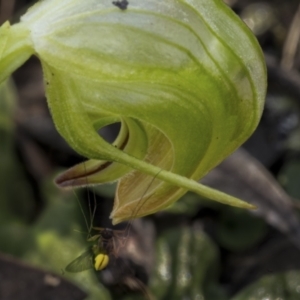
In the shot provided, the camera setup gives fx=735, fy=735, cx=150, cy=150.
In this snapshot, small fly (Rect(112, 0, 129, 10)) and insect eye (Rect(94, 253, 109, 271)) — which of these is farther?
insect eye (Rect(94, 253, 109, 271))

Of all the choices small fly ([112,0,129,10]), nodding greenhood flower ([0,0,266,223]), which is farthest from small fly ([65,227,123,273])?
small fly ([112,0,129,10])

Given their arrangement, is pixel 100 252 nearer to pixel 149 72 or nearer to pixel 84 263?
pixel 84 263

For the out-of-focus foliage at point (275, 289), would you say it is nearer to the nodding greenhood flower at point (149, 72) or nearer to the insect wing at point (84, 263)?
the insect wing at point (84, 263)

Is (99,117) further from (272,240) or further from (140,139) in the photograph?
(272,240)

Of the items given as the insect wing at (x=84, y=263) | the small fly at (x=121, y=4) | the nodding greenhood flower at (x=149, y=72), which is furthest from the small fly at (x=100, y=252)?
the small fly at (x=121, y=4)

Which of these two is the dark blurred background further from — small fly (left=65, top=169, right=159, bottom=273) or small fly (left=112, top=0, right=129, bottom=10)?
small fly (left=112, top=0, right=129, bottom=10)

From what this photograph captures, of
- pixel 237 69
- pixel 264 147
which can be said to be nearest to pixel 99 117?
pixel 237 69

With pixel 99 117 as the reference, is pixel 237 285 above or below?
below

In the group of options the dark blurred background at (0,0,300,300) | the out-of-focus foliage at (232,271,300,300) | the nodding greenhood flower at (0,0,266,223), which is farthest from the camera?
the dark blurred background at (0,0,300,300)
